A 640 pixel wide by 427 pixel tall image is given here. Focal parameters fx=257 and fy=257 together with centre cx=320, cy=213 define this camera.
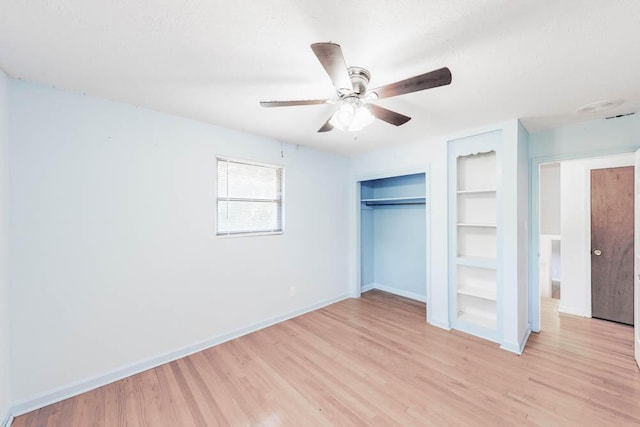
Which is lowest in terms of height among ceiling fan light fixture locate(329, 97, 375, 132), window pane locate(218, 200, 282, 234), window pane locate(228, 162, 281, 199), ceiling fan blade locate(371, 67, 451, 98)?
window pane locate(218, 200, 282, 234)

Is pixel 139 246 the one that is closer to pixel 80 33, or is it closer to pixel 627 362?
pixel 80 33

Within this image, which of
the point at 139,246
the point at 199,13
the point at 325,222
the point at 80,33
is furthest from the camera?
the point at 325,222

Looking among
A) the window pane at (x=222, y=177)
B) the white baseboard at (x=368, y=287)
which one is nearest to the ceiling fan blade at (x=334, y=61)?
the window pane at (x=222, y=177)

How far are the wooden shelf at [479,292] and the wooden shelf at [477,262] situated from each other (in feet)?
1.12

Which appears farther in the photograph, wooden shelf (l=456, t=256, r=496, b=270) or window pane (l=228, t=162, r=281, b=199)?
window pane (l=228, t=162, r=281, b=199)

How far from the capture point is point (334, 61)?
1228 millimetres

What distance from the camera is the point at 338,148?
12.4 feet

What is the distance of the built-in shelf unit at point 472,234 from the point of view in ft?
9.91

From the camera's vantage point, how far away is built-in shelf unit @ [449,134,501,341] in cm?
302

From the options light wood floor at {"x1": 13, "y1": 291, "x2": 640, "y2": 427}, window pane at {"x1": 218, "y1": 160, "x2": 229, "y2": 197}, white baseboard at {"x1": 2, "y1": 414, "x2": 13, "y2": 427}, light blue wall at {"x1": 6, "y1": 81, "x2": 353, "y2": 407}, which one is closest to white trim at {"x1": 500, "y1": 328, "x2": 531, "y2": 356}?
light wood floor at {"x1": 13, "y1": 291, "x2": 640, "y2": 427}

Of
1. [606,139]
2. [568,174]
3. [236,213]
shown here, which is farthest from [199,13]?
[568,174]

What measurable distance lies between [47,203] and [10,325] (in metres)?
0.89

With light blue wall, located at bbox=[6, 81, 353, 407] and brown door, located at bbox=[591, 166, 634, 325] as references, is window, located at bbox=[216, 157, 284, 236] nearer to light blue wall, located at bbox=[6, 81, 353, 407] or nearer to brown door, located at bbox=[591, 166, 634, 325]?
light blue wall, located at bbox=[6, 81, 353, 407]

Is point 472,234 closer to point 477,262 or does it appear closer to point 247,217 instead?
point 477,262
